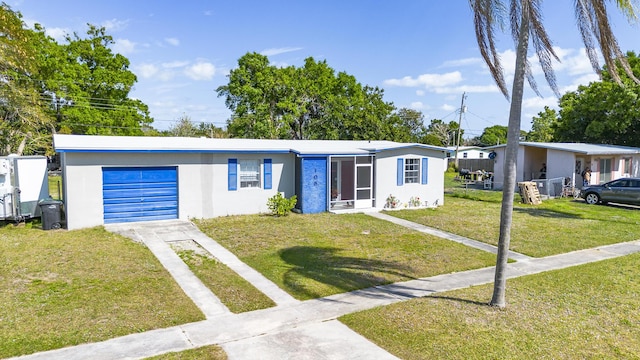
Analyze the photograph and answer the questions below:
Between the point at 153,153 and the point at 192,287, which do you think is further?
the point at 153,153

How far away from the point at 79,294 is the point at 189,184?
313 inches

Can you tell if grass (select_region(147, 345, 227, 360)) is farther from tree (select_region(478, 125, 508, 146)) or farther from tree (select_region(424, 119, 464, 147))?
tree (select_region(478, 125, 508, 146))

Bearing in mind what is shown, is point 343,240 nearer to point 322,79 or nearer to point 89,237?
point 89,237

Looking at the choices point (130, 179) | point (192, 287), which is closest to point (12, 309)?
point (192, 287)

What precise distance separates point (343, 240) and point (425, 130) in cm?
6108

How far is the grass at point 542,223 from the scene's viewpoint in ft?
42.2

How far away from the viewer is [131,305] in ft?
24.2

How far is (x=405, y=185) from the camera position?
19.2m

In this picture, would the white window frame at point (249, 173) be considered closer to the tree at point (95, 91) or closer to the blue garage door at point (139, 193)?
the blue garage door at point (139, 193)

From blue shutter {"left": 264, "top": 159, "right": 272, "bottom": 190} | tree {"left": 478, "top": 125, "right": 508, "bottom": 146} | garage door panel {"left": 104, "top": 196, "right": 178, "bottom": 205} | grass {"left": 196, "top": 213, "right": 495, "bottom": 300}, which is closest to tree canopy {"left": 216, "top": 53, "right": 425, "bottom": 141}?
blue shutter {"left": 264, "top": 159, "right": 272, "bottom": 190}

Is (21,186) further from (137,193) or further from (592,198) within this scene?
(592,198)

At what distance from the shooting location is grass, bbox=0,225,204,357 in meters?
6.28

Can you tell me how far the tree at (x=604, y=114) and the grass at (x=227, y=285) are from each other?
1191 inches

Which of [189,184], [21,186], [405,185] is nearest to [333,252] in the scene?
[189,184]
